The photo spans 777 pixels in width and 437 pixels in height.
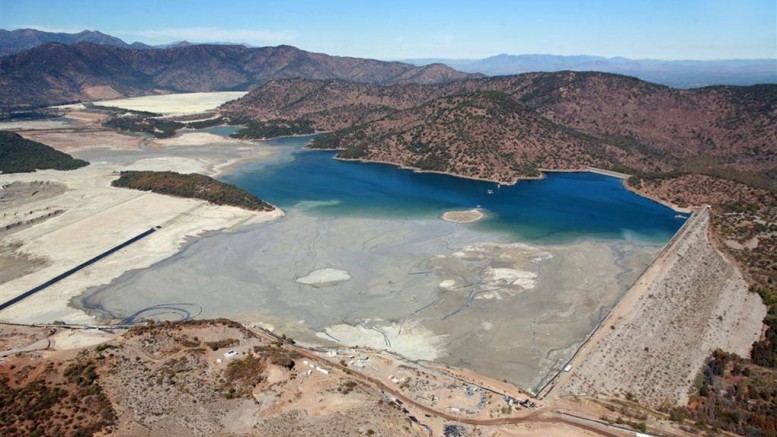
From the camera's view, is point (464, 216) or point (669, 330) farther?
→ point (464, 216)

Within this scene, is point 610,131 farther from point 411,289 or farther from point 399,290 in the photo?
point 399,290

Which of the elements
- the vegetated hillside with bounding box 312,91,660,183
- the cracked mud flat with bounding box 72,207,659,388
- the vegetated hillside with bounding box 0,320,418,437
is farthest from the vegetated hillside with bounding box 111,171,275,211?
the vegetated hillside with bounding box 0,320,418,437

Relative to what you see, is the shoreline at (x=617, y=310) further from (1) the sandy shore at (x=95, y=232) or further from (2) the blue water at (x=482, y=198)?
(1) the sandy shore at (x=95, y=232)

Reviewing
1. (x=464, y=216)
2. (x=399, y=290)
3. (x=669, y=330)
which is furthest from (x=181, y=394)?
(x=464, y=216)

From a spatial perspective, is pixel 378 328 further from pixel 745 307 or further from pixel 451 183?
pixel 451 183

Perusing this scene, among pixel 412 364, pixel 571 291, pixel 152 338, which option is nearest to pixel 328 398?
pixel 412 364

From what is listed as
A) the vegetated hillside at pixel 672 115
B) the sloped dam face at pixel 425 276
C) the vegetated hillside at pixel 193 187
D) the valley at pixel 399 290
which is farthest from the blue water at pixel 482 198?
the vegetated hillside at pixel 672 115

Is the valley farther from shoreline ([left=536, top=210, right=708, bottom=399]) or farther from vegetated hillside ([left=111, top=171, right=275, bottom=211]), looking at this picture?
vegetated hillside ([left=111, top=171, right=275, bottom=211])
